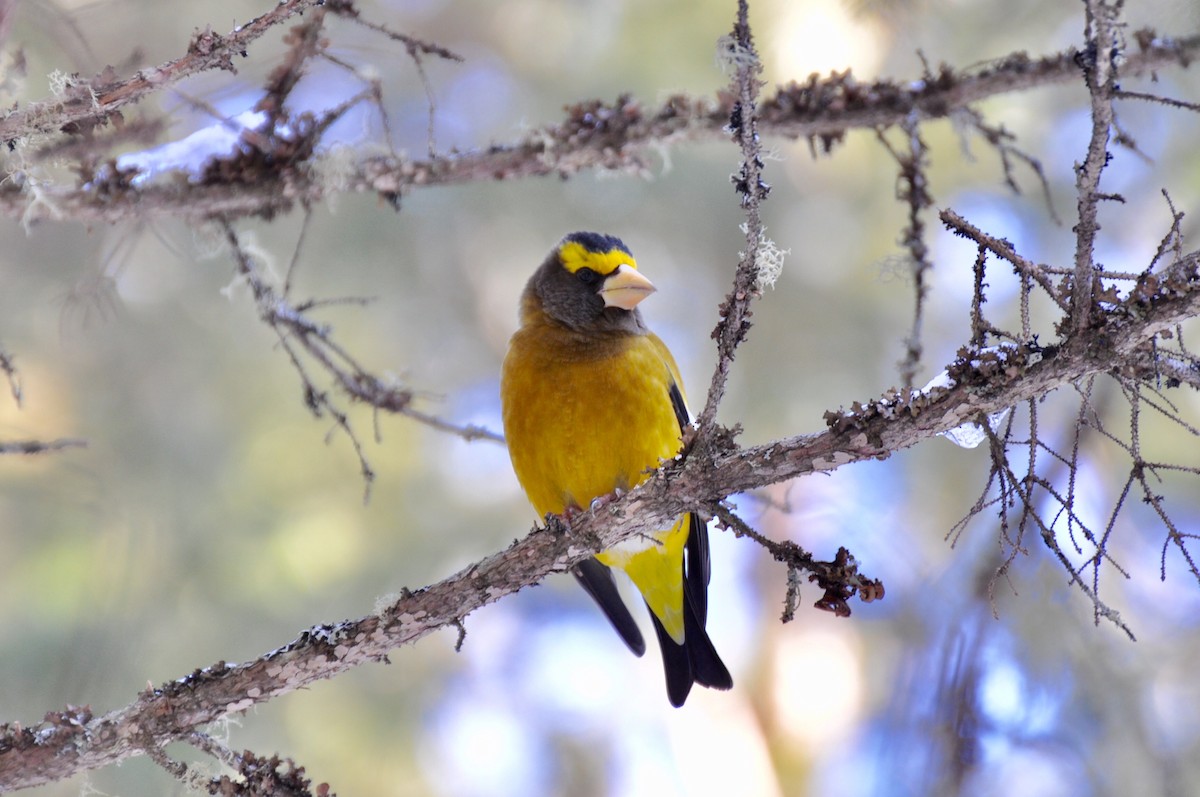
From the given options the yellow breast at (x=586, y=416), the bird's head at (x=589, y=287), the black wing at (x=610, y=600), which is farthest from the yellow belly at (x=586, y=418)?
the black wing at (x=610, y=600)

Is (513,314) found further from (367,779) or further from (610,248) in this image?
(367,779)

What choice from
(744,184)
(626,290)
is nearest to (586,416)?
(626,290)

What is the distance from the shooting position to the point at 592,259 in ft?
15.4

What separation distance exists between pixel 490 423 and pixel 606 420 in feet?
4.85

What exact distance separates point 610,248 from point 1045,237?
336cm

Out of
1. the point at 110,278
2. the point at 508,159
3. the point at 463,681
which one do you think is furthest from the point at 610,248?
the point at 463,681

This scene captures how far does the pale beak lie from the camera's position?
4.41 m

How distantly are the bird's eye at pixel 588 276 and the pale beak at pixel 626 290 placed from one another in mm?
120

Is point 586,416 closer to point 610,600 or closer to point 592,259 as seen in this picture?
point 592,259

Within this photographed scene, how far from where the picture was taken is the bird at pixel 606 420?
159 inches

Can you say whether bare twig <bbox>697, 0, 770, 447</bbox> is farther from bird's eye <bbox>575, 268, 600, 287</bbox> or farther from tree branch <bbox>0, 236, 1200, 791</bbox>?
bird's eye <bbox>575, 268, 600, 287</bbox>

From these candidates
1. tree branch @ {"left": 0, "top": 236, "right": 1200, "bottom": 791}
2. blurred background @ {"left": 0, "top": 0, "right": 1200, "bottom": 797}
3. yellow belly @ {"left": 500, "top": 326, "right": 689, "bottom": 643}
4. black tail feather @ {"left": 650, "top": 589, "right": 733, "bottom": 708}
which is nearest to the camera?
tree branch @ {"left": 0, "top": 236, "right": 1200, "bottom": 791}

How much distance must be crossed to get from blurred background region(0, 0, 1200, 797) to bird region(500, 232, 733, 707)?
63 cm

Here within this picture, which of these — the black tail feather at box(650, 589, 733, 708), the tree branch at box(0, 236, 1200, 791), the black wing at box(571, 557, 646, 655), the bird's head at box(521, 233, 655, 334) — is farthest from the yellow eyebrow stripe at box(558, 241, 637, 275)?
the tree branch at box(0, 236, 1200, 791)
